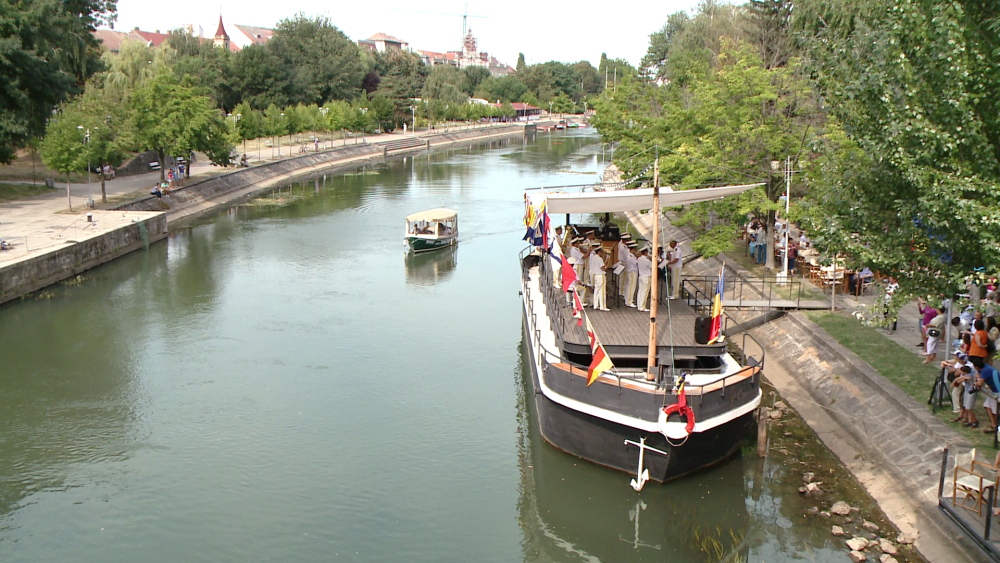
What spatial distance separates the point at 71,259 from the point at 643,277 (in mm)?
23060

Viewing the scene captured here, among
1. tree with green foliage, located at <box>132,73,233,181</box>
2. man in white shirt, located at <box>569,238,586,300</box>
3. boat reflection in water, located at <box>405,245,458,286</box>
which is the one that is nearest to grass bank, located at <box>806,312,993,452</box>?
man in white shirt, located at <box>569,238,586,300</box>

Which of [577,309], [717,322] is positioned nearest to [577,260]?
[577,309]

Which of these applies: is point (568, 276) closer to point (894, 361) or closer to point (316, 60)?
point (894, 361)

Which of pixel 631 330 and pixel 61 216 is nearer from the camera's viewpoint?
pixel 631 330

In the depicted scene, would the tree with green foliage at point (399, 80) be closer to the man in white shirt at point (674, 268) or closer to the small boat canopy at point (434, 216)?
the small boat canopy at point (434, 216)

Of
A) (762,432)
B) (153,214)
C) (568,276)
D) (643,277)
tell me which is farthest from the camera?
Answer: (153,214)

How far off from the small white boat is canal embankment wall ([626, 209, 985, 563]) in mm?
18799

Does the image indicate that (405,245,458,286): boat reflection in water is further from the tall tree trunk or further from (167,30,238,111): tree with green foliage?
(167,30,238,111): tree with green foliage

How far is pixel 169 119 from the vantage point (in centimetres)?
5106

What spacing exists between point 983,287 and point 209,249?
32.7 meters

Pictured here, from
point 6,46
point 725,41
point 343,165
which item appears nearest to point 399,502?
point 6,46

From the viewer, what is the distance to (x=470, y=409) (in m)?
20.0

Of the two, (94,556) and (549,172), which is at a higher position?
(549,172)

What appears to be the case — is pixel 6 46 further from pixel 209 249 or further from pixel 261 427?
pixel 261 427
